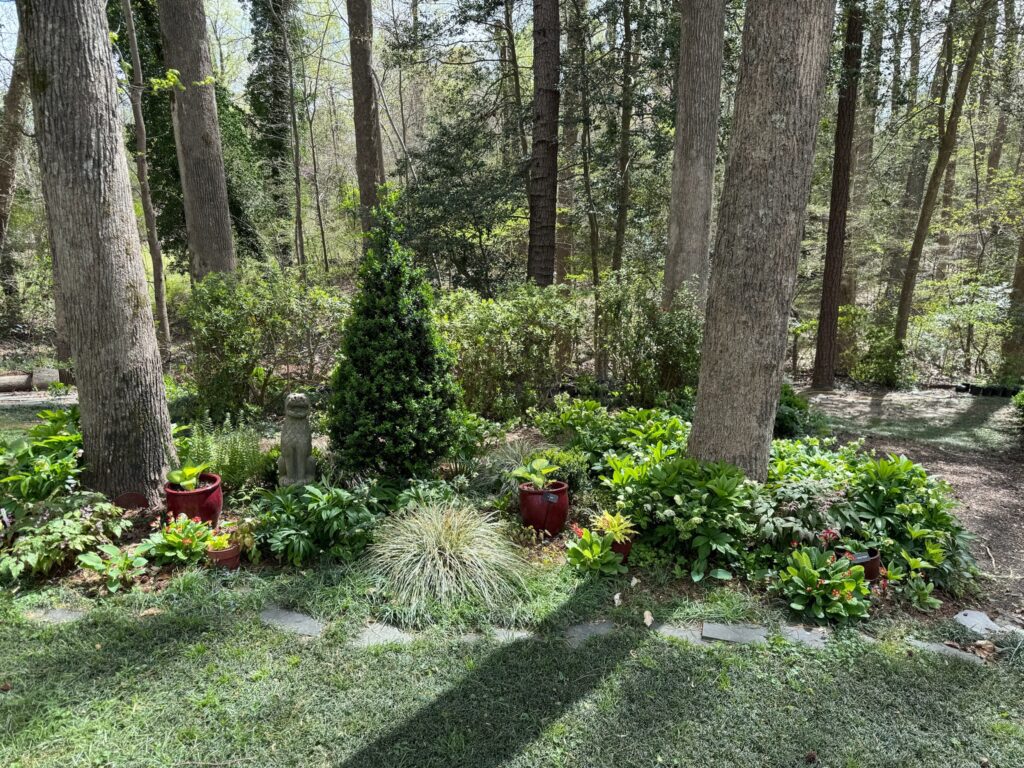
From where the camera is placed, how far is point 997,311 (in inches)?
392

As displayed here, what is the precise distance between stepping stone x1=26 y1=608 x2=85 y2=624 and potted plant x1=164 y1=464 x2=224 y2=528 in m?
0.71

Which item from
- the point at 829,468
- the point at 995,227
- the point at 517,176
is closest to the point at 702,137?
the point at 517,176

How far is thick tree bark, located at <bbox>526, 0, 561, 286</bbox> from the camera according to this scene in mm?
7934

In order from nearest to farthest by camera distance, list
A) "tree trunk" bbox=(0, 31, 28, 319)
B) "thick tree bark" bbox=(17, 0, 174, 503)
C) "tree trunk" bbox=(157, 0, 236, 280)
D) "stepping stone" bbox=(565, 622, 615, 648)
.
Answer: "stepping stone" bbox=(565, 622, 615, 648), "thick tree bark" bbox=(17, 0, 174, 503), "tree trunk" bbox=(157, 0, 236, 280), "tree trunk" bbox=(0, 31, 28, 319)

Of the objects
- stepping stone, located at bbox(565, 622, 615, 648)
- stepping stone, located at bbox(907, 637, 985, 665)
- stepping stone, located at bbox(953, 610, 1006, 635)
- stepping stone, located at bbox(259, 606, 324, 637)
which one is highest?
stepping stone, located at bbox(259, 606, 324, 637)

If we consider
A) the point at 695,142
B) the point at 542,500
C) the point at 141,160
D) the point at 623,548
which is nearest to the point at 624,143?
the point at 695,142

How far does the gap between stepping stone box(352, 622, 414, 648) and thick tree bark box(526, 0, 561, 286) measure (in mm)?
5891

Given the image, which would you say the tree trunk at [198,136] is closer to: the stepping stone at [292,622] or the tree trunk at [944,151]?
the stepping stone at [292,622]

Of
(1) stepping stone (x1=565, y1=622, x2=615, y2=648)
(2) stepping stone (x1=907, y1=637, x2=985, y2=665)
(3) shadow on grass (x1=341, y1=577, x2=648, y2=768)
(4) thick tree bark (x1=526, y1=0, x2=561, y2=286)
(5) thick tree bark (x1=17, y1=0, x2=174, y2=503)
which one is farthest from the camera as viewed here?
(4) thick tree bark (x1=526, y1=0, x2=561, y2=286)

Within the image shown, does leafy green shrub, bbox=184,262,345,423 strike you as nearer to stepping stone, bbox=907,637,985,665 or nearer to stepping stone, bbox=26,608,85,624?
stepping stone, bbox=26,608,85,624

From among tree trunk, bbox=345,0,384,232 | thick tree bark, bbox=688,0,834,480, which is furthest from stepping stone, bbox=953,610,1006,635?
tree trunk, bbox=345,0,384,232

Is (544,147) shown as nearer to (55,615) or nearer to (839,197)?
(839,197)

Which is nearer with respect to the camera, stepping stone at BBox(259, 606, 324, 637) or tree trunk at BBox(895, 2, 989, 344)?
stepping stone at BBox(259, 606, 324, 637)

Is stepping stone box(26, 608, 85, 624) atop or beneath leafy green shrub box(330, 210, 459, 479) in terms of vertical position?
beneath
